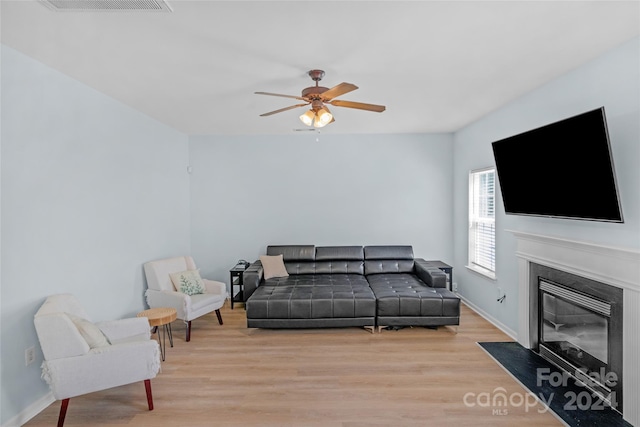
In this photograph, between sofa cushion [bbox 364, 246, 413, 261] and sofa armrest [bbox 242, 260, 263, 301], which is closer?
sofa armrest [bbox 242, 260, 263, 301]

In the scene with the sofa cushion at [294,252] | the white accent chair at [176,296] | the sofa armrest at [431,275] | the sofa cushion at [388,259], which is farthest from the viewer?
the sofa cushion at [294,252]

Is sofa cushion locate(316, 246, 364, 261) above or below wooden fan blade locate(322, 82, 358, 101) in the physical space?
below

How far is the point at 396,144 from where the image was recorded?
5402 mm

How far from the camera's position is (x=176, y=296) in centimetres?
372

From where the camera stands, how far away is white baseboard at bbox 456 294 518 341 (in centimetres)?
369

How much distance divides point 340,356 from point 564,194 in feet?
8.13

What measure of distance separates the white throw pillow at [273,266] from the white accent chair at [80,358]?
7.81 ft

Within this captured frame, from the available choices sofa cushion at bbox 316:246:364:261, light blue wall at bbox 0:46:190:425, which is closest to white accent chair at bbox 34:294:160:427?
light blue wall at bbox 0:46:190:425

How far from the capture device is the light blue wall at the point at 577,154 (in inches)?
90.2

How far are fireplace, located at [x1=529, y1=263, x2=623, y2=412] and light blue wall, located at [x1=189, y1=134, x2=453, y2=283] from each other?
2.27m

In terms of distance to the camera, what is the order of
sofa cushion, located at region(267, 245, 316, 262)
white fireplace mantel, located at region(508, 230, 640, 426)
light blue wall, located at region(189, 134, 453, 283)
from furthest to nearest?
light blue wall, located at region(189, 134, 453, 283)
sofa cushion, located at region(267, 245, 316, 262)
white fireplace mantel, located at region(508, 230, 640, 426)

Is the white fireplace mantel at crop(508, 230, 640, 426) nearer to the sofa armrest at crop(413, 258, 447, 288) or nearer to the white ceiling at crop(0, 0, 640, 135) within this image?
the sofa armrest at crop(413, 258, 447, 288)

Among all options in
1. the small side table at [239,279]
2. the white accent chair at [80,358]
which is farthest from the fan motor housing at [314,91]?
the small side table at [239,279]

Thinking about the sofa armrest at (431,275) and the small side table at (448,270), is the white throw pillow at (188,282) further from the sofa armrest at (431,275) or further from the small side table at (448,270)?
the small side table at (448,270)
